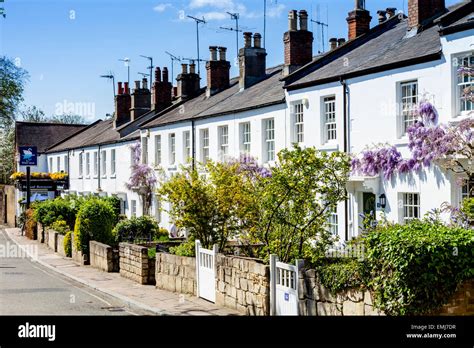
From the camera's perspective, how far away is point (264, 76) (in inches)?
1186

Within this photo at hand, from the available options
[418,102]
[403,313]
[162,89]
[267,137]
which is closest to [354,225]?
[418,102]

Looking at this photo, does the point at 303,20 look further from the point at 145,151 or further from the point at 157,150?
the point at 145,151

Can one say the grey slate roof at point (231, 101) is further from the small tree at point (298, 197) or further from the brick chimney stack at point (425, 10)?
the small tree at point (298, 197)

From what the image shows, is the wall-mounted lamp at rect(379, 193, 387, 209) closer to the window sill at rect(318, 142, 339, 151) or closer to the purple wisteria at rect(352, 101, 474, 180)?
the purple wisteria at rect(352, 101, 474, 180)

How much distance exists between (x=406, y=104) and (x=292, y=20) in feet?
27.5

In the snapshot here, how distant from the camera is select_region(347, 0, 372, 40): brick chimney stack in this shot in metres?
24.5

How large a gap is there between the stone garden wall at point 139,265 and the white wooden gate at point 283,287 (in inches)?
274

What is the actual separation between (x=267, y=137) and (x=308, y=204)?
36.7 feet

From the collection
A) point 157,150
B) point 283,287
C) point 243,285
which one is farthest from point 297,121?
point 157,150

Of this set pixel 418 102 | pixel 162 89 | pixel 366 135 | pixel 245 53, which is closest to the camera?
pixel 418 102

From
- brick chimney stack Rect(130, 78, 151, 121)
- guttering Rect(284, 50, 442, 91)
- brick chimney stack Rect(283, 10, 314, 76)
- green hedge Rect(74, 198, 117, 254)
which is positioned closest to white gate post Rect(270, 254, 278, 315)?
guttering Rect(284, 50, 442, 91)

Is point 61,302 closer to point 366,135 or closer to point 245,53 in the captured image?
point 366,135

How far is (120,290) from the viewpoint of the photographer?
17188 millimetres

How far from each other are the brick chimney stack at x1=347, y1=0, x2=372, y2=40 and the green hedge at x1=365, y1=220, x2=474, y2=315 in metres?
16.7
